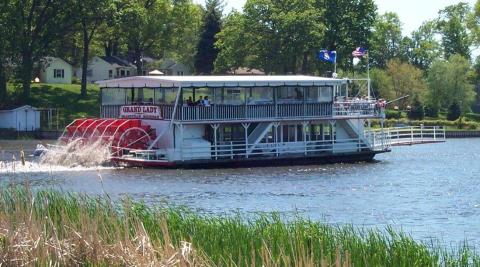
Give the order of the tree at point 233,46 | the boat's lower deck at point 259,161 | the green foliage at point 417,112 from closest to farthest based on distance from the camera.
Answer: the boat's lower deck at point 259,161
the tree at point 233,46
the green foliage at point 417,112

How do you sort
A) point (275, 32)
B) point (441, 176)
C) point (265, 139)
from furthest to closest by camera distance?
point (275, 32) < point (265, 139) < point (441, 176)

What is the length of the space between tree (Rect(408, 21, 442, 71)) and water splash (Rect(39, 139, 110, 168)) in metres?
85.2

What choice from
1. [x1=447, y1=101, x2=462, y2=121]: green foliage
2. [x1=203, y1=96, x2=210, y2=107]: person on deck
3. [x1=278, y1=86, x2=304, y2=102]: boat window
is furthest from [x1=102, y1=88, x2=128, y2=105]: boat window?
[x1=447, y1=101, x2=462, y2=121]: green foliage

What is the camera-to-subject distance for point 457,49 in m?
127

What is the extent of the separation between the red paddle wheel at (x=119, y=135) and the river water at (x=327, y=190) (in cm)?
201

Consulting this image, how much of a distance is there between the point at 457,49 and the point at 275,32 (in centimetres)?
4729

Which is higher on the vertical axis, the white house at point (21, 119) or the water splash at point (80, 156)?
the white house at point (21, 119)

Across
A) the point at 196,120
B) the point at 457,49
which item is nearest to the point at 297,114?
the point at 196,120

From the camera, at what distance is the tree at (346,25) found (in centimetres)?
9094

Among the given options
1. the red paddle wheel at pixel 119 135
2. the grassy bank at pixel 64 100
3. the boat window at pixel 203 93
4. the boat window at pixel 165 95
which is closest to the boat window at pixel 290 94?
the boat window at pixel 203 93

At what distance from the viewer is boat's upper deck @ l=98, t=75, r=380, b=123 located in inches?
1859

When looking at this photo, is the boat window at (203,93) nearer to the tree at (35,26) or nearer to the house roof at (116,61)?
the tree at (35,26)

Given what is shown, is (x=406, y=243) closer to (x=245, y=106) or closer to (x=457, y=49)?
(x=245, y=106)

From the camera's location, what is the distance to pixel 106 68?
104250 mm
